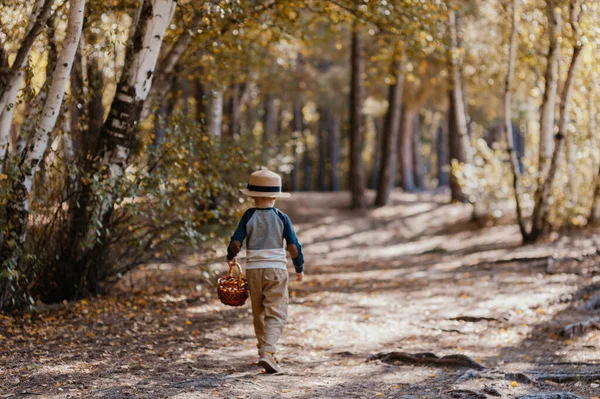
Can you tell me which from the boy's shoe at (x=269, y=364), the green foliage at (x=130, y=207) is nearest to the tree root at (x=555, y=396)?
the boy's shoe at (x=269, y=364)

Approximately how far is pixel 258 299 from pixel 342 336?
6.86 ft

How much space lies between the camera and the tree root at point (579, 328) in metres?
8.06

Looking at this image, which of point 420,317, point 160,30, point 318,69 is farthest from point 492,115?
point 160,30

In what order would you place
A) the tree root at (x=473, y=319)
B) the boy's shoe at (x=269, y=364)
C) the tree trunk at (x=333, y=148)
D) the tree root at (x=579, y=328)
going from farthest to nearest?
the tree trunk at (x=333, y=148), the tree root at (x=473, y=319), the tree root at (x=579, y=328), the boy's shoe at (x=269, y=364)

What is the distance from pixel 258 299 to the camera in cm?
662

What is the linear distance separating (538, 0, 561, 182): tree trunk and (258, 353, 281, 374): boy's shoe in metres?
9.55

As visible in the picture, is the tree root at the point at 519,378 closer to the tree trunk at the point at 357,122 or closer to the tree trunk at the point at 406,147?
the tree trunk at the point at 357,122

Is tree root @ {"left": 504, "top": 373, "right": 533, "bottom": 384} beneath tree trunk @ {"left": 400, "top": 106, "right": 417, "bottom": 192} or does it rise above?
beneath

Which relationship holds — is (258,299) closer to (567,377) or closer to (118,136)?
(567,377)

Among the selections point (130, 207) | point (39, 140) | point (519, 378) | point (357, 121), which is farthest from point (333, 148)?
point (519, 378)

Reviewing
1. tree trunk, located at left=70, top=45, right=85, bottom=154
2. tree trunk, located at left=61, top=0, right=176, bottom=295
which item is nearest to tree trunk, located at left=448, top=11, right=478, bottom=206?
tree trunk, located at left=70, top=45, right=85, bottom=154

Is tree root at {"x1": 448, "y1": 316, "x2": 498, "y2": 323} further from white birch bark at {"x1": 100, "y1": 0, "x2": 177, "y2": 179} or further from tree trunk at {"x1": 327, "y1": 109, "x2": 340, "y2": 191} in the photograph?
tree trunk at {"x1": 327, "y1": 109, "x2": 340, "y2": 191}

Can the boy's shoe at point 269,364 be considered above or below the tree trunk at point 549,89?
below

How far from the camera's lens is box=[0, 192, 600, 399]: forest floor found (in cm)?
580
